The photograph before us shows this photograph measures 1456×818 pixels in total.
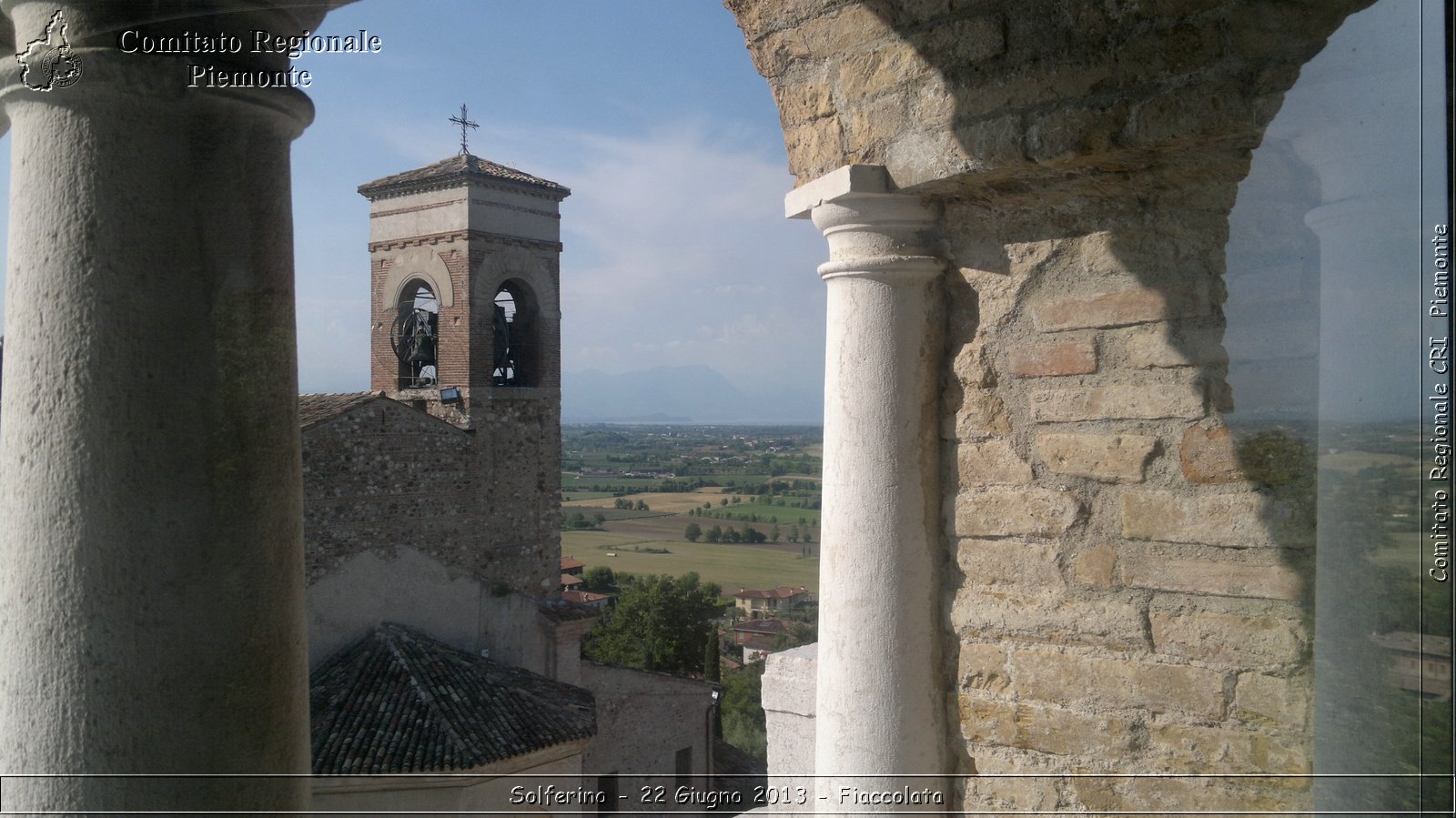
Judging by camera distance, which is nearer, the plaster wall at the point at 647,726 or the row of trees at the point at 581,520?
the plaster wall at the point at 647,726

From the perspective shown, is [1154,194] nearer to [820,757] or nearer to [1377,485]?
[1377,485]

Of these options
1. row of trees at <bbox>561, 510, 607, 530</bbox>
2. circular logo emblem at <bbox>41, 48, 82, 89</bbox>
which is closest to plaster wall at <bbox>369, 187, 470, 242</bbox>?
row of trees at <bbox>561, 510, 607, 530</bbox>

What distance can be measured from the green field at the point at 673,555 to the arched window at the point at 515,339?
11.2 feet

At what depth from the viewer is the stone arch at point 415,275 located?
19281 millimetres

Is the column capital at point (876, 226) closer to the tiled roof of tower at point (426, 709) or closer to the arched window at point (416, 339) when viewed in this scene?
the tiled roof of tower at point (426, 709)

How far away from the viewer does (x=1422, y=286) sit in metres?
1.65

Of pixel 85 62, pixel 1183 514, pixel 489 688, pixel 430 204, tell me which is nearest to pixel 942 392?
pixel 1183 514

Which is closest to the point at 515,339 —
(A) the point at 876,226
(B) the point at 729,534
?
(B) the point at 729,534

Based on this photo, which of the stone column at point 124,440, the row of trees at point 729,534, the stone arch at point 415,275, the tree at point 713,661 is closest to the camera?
the stone column at point 124,440

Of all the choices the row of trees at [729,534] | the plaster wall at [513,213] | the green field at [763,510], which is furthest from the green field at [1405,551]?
the plaster wall at [513,213]

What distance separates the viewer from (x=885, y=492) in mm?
2412

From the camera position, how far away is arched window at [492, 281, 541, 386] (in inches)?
775

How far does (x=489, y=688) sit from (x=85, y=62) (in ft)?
41.3

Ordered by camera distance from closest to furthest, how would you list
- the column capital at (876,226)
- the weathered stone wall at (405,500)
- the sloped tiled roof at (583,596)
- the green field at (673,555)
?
the column capital at (876,226)
the weathered stone wall at (405,500)
the green field at (673,555)
the sloped tiled roof at (583,596)
